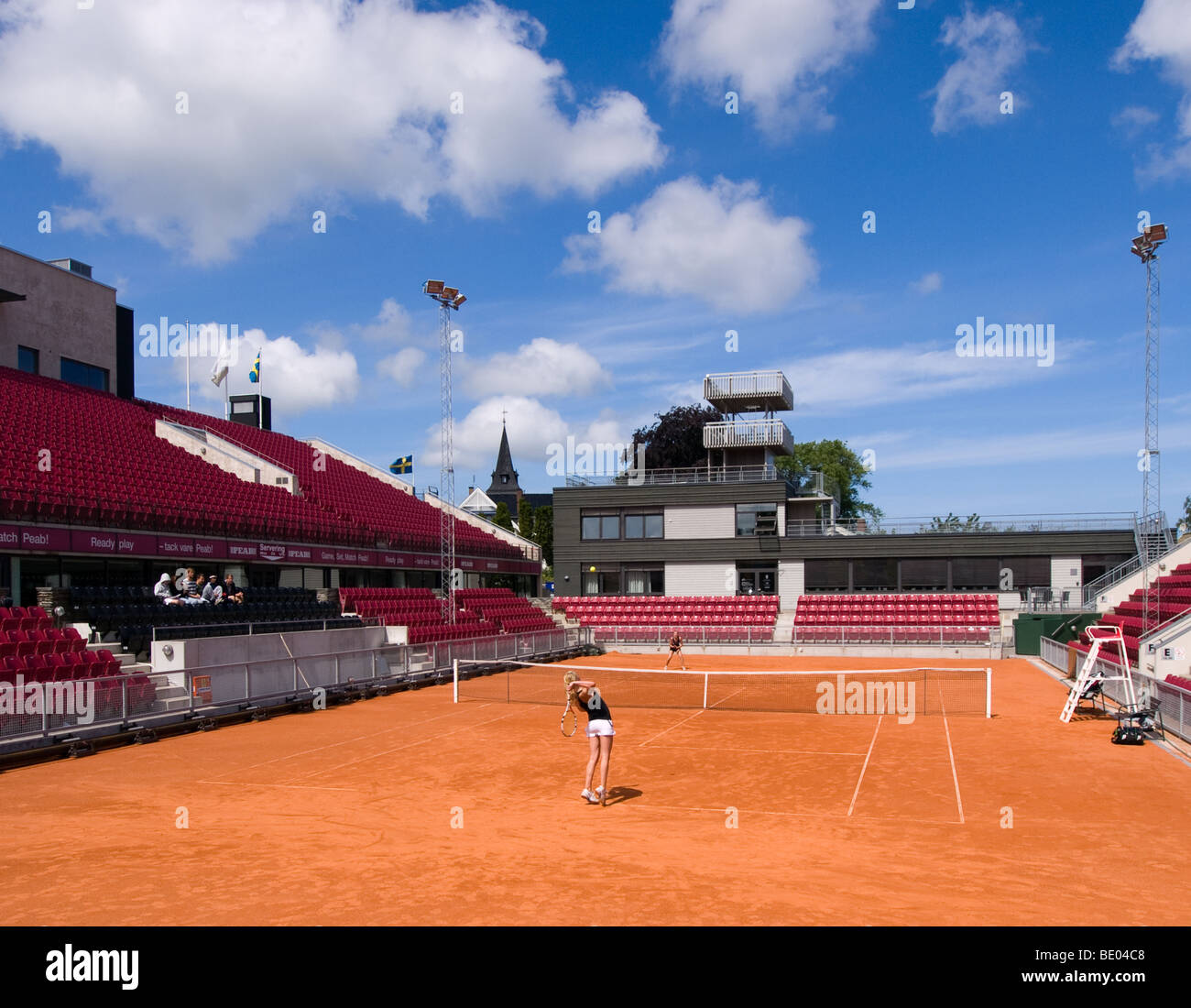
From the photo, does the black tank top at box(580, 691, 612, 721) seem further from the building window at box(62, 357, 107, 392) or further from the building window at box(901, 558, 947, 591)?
the building window at box(901, 558, 947, 591)

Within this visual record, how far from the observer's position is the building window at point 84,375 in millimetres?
43500

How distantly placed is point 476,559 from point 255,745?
105ft

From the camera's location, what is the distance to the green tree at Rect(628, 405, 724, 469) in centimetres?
7288

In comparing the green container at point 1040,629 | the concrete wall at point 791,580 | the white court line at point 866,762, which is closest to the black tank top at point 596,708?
the white court line at point 866,762

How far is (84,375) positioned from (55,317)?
3075 mm

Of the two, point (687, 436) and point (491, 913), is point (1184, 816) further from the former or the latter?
point (687, 436)

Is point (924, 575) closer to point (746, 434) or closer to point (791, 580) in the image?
point (791, 580)

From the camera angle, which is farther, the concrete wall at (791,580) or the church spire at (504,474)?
the church spire at (504,474)

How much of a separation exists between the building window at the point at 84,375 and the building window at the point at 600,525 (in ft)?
87.2

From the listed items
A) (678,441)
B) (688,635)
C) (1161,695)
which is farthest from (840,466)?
(1161,695)

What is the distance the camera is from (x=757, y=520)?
53.1m

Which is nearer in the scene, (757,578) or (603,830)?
(603,830)

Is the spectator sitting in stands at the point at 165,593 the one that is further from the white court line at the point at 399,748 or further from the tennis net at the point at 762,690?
the white court line at the point at 399,748

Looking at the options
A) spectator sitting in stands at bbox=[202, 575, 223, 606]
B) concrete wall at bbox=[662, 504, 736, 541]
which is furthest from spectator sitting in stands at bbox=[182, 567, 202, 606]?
concrete wall at bbox=[662, 504, 736, 541]
